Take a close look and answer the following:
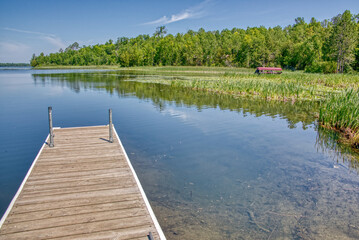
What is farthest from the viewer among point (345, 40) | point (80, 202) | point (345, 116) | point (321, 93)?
point (345, 40)

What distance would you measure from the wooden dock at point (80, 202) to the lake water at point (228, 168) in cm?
94

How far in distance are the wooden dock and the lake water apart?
3.10 feet

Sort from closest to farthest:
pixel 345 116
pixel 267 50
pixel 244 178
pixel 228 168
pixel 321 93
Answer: pixel 244 178, pixel 228 168, pixel 345 116, pixel 321 93, pixel 267 50

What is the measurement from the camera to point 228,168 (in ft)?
28.1

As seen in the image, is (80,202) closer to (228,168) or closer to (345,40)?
(228,168)

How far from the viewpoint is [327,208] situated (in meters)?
6.27

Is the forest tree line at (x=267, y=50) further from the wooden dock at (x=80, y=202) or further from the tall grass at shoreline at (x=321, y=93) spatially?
the wooden dock at (x=80, y=202)

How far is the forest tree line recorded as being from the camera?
179 feet

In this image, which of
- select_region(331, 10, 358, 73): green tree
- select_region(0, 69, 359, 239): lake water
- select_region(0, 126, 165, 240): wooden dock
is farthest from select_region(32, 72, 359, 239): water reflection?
select_region(331, 10, 358, 73): green tree

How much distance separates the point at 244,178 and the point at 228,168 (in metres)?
0.84

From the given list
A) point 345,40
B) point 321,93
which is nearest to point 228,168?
point 321,93

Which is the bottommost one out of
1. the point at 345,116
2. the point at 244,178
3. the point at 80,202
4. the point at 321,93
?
the point at 244,178

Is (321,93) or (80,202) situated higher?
(321,93)

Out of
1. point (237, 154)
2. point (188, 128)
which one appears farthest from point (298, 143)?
point (188, 128)
